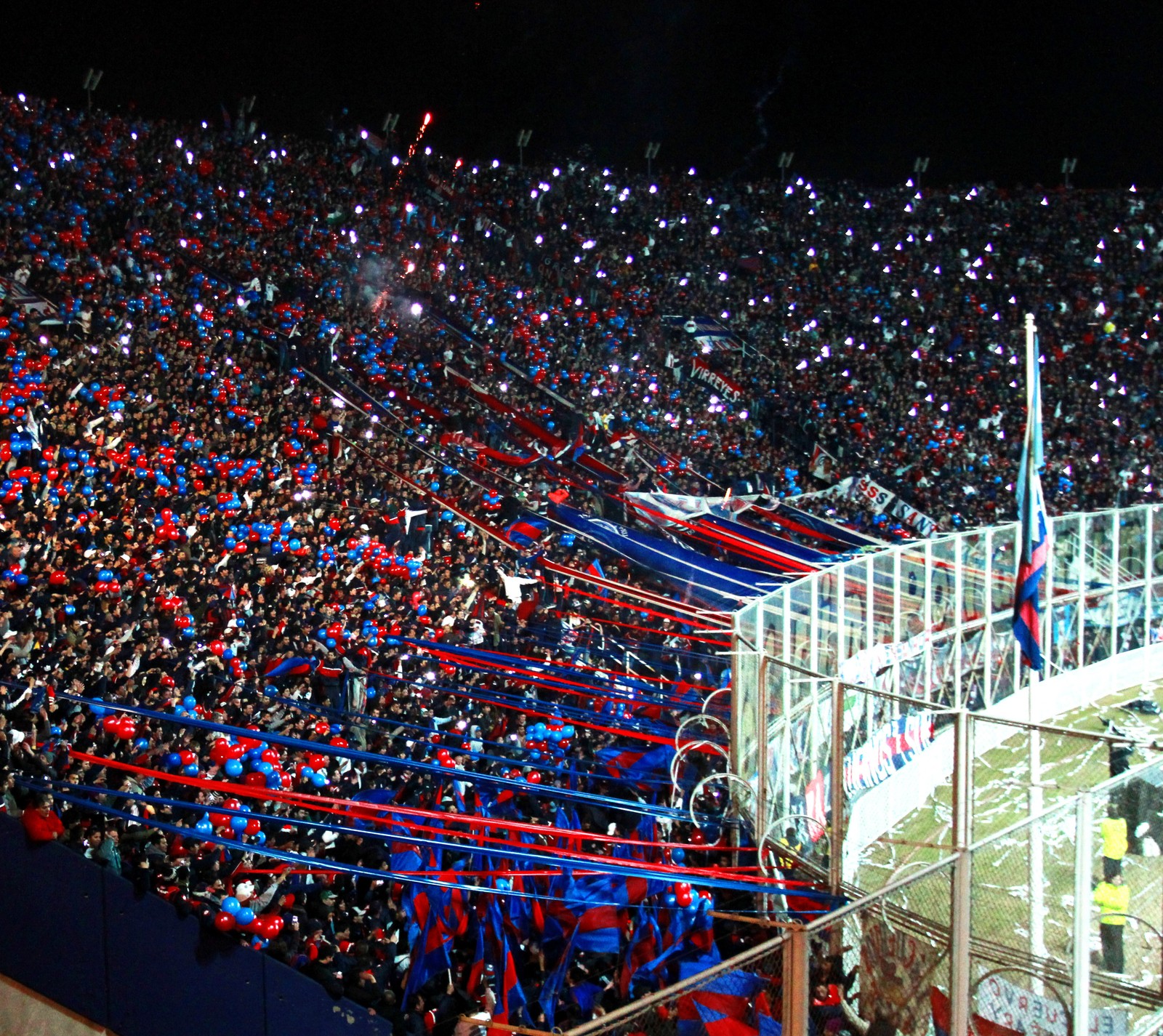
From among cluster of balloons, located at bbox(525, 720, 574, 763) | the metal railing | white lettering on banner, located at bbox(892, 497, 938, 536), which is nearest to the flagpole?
the metal railing

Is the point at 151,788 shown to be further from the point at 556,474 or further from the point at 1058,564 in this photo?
the point at 556,474

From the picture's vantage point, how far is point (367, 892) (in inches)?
311

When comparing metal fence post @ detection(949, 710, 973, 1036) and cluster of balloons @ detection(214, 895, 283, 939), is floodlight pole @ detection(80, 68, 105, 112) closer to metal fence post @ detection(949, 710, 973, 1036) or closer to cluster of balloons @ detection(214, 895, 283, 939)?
cluster of balloons @ detection(214, 895, 283, 939)

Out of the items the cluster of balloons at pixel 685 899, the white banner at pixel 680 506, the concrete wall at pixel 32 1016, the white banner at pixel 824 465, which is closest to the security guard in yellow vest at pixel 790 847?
the cluster of balloons at pixel 685 899

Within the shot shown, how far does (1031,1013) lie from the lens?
520 centimetres

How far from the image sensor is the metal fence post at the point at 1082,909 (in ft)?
16.5

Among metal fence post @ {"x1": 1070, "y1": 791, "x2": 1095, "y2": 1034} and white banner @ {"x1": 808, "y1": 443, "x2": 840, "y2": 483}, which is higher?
white banner @ {"x1": 808, "y1": 443, "x2": 840, "y2": 483}

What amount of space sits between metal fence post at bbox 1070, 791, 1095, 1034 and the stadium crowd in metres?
2.82

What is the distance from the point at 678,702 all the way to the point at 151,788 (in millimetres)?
5728

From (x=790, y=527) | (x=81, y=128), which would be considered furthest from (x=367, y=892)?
(x=81, y=128)

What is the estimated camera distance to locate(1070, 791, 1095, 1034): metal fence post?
5.04m

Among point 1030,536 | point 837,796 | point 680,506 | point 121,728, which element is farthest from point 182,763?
point 680,506

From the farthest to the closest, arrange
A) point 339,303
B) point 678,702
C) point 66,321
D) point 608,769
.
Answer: point 339,303, point 66,321, point 678,702, point 608,769

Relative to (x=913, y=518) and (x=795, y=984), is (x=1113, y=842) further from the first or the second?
(x=913, y=518)
